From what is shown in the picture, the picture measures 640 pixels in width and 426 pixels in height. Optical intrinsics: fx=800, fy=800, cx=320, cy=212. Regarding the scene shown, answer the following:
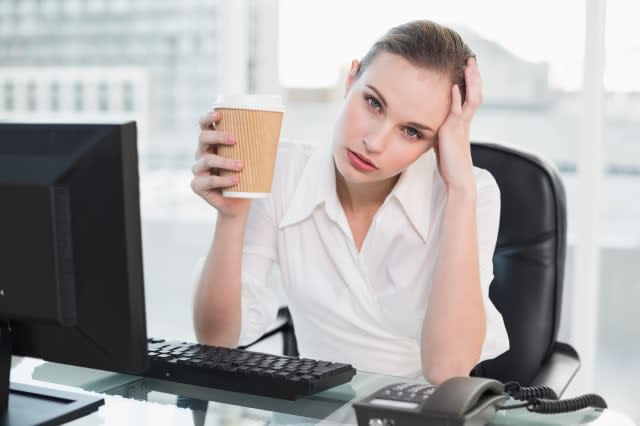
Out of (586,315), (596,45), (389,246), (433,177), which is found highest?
(596,45)

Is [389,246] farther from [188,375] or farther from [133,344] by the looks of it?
[133,344]

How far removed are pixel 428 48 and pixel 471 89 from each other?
0.11 metres

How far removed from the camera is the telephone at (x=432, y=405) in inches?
35.0

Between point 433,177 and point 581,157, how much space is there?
3.65 feet

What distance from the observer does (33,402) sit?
104 cm

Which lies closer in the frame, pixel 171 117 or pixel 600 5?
pixel 600 5

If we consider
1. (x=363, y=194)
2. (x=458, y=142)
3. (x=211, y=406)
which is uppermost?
(x=458, y=142)

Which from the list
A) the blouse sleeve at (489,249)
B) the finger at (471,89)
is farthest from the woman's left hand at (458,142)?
the blouse sleeve at (489,249)

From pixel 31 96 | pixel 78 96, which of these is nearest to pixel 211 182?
pixel 78 96

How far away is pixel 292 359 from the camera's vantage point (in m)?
1.19

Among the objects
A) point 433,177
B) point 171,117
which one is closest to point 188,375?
point 433,177

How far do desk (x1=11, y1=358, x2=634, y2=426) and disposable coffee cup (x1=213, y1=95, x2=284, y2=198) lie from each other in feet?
0.97

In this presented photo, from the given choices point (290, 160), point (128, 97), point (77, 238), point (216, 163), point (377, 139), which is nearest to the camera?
point (77, 238)

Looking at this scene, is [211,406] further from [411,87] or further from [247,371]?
[411,87]
